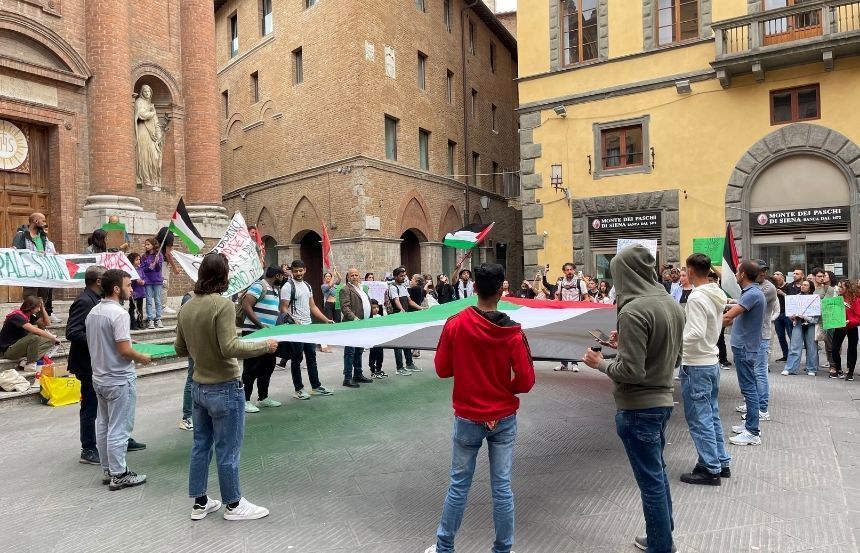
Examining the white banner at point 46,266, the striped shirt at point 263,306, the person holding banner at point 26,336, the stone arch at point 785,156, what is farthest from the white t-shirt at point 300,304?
the stone arch at point 785,156

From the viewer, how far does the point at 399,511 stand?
174 inches

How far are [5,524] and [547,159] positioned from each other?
56.2 feet

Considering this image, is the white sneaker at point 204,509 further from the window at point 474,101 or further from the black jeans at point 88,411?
the window at point 474,101

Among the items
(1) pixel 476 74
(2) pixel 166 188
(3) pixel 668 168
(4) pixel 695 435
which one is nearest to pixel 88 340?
(4) pixel 695 435

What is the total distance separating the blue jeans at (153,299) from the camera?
11.8 m

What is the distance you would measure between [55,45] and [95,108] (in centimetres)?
144

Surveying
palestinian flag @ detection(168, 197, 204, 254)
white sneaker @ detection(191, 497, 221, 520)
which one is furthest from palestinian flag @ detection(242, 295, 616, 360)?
palestinian flag @ detection(168, 197, 204, 254)

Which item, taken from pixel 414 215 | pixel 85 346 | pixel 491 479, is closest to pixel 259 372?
pixel 85 346

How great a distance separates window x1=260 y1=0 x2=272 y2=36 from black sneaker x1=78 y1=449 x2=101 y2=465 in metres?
21.2

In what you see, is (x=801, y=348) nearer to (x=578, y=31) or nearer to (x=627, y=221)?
(x=627, y=221)

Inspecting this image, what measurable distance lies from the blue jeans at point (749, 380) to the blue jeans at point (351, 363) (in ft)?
17.8

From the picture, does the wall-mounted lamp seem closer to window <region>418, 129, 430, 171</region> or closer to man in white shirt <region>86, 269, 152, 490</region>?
window <region>418, 129, 430, 171</region>

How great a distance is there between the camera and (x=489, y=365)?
3.41 metres

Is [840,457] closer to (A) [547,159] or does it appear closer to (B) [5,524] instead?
(B) [5,524]
